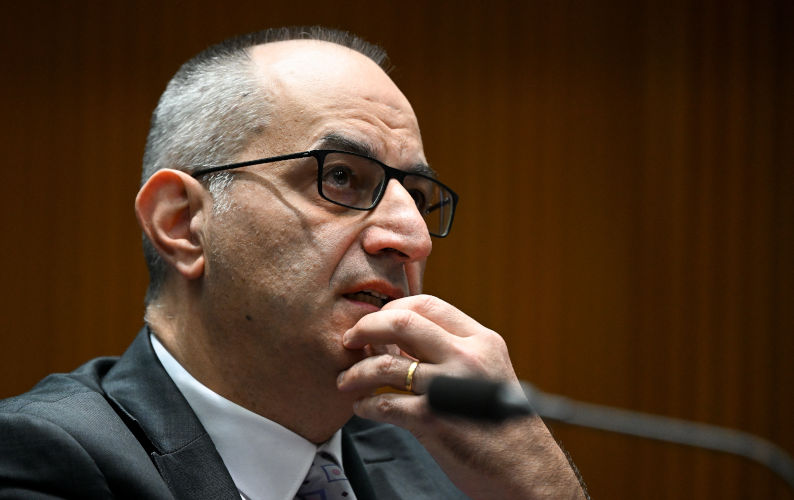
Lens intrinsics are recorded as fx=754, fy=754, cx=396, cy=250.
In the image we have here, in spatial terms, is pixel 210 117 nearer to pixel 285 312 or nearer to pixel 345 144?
pixel 345 144

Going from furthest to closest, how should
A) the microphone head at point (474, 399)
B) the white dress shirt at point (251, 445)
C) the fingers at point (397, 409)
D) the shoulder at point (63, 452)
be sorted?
the white dress shirt at point (251, 445), the fingers at point (397, 409), the shoulder at point (63, 452), the microphone head at point (474, 399)

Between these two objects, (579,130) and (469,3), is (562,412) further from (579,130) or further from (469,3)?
(469,3)

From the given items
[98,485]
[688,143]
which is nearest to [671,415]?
[688,143]

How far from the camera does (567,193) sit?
2.81 metres

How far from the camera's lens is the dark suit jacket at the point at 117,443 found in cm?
115

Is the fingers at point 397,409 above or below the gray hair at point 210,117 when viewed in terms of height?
below

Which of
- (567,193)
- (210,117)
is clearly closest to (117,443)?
(210,117)

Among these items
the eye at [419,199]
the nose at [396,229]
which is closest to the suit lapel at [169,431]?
the nose at [396,229]

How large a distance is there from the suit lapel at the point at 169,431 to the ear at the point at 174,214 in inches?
8.8

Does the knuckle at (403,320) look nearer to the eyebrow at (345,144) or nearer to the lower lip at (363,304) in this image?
the lower lip at (363,304)

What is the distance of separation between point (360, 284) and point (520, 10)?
5.85 feet

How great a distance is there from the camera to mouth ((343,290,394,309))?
1.48 meters

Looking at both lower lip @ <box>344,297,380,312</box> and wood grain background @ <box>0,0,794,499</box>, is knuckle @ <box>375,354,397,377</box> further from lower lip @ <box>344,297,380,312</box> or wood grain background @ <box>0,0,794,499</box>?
wood grain background @ <box>0,0,794,499</box>

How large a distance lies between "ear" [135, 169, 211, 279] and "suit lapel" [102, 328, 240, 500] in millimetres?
223
